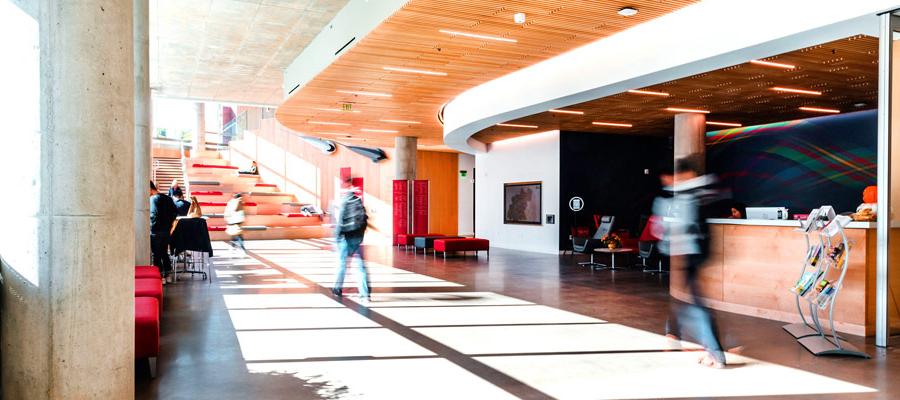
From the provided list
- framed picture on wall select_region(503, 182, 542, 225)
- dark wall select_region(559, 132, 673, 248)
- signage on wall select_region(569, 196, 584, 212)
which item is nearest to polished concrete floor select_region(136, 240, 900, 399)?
signage on wall select_region(569, 196, 584, 212)

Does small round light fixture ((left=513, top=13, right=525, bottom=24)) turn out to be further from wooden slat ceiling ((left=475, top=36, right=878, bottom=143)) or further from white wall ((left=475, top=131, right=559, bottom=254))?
white wall ((left=475, top=131, right=559, bottom=254))

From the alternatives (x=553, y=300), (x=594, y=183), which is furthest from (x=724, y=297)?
(x=594, y=183)

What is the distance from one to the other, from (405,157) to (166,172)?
16.4 metres

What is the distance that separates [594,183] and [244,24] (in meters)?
9.68

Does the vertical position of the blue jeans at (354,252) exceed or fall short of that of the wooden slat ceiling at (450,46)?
it falls short

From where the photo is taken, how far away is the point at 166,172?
103 ft

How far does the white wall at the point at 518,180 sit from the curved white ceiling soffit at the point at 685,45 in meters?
5.34

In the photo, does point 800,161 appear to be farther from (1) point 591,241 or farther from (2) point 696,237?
(2) point 696,237

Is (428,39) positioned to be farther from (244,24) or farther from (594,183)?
(594,183)

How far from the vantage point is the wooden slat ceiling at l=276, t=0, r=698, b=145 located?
7.67 metres

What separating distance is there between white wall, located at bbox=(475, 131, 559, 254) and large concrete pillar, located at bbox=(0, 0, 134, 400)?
14.4m

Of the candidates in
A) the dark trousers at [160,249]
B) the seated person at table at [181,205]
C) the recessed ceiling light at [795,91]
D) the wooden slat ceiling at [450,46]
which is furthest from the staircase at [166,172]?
the recessed ceiling light at [795,91]

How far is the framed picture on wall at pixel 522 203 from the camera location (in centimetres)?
1803

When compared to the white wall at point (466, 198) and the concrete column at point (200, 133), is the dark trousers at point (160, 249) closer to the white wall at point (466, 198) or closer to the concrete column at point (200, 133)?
the white wall at point (466, 198)
